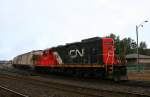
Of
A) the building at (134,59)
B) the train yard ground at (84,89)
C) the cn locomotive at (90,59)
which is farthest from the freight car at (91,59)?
the building at (134,59)

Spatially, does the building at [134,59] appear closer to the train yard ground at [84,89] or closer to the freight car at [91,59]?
the freight car at [91,59]

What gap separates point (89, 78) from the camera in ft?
69.3

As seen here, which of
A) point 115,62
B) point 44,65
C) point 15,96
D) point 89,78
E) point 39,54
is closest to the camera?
point 15,96

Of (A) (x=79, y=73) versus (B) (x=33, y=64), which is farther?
(B) (x=33, y=64)

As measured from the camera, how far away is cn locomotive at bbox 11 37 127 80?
1875 cm

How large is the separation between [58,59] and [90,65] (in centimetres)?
659

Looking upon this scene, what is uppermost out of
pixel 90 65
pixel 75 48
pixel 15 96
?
pixel 75 48

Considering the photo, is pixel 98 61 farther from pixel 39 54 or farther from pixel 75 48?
pixel 39 54

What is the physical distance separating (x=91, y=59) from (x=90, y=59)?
0.10 m

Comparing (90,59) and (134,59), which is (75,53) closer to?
(90,59)

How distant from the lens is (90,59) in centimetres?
2127

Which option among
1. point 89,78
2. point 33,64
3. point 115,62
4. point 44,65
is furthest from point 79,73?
point 33,64

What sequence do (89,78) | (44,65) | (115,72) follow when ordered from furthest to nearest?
(44,65) < (89,78) < (115,72)

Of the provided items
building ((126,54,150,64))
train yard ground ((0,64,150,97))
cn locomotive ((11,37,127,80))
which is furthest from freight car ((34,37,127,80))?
building ((126,54,150,64))
